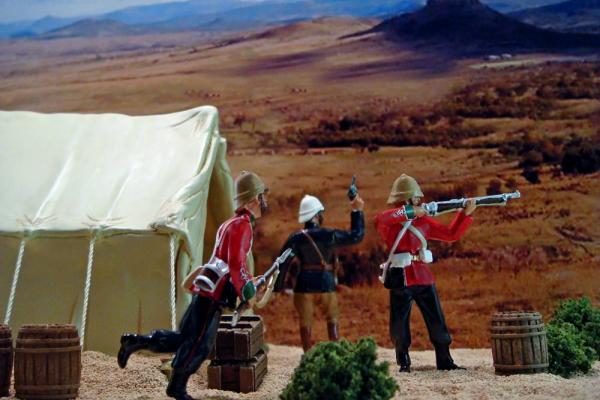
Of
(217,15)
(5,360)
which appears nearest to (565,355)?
(5,360)

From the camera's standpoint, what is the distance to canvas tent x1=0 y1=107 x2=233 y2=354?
28.1ft

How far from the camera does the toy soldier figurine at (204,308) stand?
650 cm

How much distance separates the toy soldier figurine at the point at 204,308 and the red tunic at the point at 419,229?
160cm

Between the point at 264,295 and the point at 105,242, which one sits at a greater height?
the point at 105,242

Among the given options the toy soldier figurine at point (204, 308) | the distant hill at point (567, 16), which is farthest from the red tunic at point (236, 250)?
the distant hill at point (567, 16)

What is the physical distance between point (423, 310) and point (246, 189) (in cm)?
198

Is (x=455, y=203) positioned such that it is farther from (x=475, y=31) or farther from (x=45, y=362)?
(x=475, y=31)

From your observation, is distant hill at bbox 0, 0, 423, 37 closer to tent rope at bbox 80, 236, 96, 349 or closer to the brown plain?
the brown plain

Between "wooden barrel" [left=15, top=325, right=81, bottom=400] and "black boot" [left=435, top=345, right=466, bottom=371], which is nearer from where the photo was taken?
"wooden barrel" [left=15, top=325, right=81, bottom=400]

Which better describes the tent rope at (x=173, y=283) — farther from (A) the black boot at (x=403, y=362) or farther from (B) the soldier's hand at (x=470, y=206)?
(B) the soldier's hand at (x=470, y=206)

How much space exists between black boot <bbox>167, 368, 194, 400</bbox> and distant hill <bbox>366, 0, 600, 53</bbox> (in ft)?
25.9

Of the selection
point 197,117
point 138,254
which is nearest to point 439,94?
point 197,117

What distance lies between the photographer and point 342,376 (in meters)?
6.06

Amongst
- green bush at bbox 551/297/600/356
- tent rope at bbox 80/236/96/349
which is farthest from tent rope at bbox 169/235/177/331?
green bush at bbox 551/297/600/356
